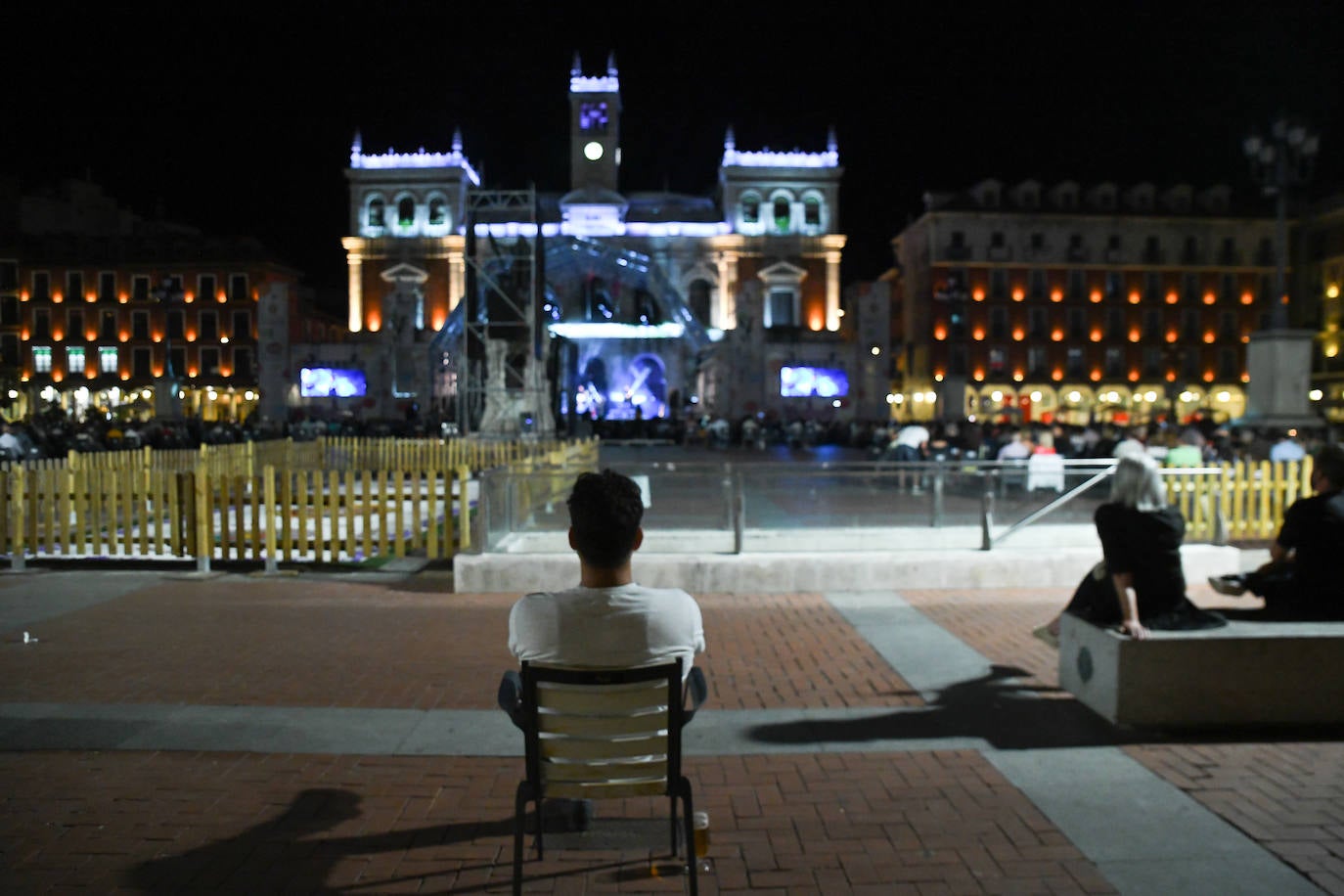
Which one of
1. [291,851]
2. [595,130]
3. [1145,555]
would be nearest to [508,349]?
[1145,555]

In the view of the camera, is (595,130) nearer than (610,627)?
No

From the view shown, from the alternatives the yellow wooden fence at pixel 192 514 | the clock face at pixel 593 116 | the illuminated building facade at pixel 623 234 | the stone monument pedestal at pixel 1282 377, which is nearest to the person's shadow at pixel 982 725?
the yellow wooden fence at pixel 192 514

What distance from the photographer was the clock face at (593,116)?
72.2 m

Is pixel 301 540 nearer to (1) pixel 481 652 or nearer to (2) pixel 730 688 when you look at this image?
(1) pixel 481 652

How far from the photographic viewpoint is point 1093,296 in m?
66.9

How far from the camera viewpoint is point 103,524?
11688 mm

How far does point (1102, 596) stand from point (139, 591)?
8151mm

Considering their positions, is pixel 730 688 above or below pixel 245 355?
below

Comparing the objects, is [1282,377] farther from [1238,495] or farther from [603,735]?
[603,735]

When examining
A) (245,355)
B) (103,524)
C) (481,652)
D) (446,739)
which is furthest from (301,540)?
(245,355)

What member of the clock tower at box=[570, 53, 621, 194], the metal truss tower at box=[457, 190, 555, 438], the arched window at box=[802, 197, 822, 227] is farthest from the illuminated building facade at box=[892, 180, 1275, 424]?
the metal truss tower at box=[457, 190, 555, 438]

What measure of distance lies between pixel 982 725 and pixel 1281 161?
1542 centimetres

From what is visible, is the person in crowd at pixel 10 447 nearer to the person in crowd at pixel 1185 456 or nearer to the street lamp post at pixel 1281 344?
the person in crowd at pixel 1185 456

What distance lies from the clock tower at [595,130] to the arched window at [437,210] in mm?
9300
